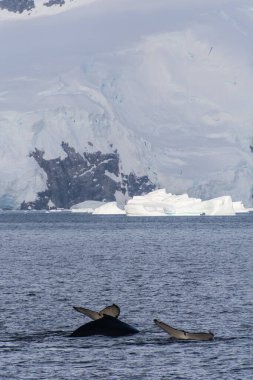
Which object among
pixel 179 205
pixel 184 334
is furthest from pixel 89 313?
pixel 179 205

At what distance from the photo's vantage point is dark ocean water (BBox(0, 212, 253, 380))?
3206 cm

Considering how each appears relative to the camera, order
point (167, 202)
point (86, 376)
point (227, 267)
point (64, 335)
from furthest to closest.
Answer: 1. point (167, 202)
2. point (227, 267)
3. point (64, 335)
4. point (86, 376)

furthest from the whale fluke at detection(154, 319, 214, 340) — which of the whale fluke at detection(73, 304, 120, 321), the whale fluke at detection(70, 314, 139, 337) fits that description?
the whale fluke at detection(73, 304, 120, 321)

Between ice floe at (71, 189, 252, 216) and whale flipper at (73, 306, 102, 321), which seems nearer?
whale flipper at (73, 306, 102, 321)

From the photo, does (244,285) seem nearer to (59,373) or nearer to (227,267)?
(227,267)

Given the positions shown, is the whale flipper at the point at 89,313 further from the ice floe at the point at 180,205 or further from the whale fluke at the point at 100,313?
the ice floe at the point at 180,205

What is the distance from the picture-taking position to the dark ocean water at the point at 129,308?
105ft

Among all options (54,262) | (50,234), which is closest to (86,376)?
(54,262)

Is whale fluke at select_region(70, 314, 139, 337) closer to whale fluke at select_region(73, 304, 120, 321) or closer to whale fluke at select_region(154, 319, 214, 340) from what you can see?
whale fluke at select_region(73, 304, 120, 321)

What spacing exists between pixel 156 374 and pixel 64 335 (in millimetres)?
7123

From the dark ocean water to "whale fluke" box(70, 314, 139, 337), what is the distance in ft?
1.63

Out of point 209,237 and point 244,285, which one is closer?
point 244,285

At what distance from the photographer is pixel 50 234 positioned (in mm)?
A: 127562

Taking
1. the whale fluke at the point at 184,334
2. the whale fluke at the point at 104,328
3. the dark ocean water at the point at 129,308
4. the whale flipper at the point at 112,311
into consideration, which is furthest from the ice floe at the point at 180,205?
the whale fluke at the point at 184,334
